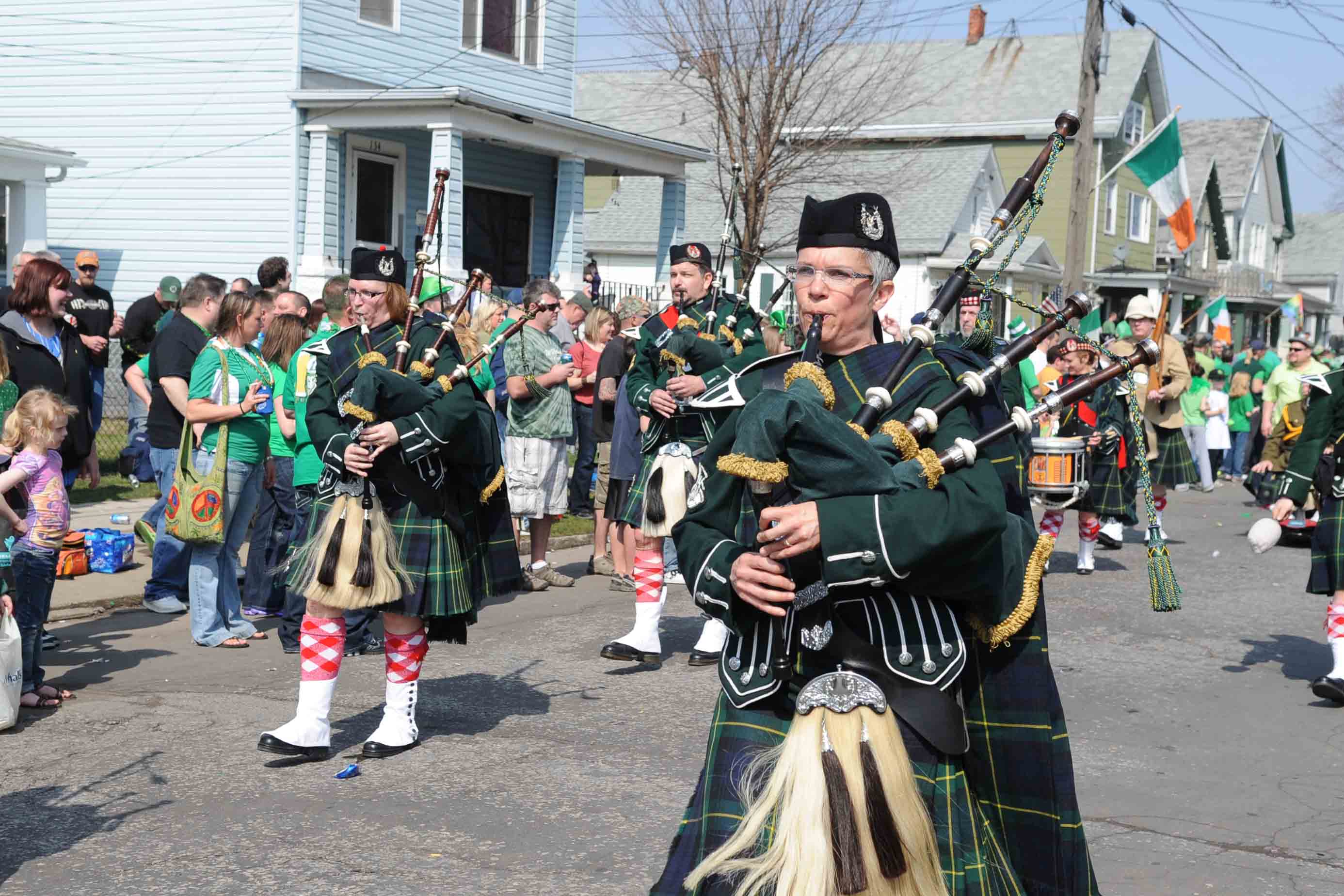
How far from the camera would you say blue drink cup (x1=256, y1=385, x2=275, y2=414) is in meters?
7.71

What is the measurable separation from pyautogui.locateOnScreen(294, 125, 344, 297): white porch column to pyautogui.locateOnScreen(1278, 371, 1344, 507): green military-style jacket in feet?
42.9

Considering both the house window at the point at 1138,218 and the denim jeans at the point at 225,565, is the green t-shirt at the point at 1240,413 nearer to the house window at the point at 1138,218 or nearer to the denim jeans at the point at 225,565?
the denim jeans at the point at 225,565

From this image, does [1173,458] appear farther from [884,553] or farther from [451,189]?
[884,553]

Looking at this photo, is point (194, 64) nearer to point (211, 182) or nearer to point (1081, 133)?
point (211, 182)

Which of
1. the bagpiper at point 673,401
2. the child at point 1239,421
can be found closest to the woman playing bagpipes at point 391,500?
the bagpiper at point 673,401

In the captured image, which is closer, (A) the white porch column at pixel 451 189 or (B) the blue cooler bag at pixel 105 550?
(B) the blue cooler bag at pixel 105 550

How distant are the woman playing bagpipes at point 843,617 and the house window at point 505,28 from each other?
18.9 metres

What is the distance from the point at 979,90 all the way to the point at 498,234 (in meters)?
19.5

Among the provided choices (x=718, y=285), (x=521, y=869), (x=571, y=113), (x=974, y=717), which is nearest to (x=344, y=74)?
(x=571, y=113)

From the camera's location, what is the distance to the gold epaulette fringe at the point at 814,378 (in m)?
2.95

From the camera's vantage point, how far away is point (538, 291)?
412 inches

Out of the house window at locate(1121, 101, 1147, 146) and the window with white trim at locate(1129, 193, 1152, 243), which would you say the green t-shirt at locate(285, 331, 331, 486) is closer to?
the house window at locate(1121, 101, 1147, 146)

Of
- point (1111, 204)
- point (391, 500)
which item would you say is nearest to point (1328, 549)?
point (391, 500)

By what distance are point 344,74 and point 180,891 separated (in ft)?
52.9
